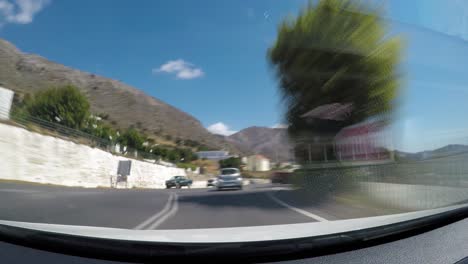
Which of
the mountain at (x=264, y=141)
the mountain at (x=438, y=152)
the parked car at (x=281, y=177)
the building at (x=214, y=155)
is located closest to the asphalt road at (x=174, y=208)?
the parked car at (x=281, y=177)

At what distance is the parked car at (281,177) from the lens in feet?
12.5

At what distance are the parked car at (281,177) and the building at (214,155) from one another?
809 mm

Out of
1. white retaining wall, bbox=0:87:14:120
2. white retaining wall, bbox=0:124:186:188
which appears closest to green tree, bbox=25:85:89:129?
white retaining wall, bbox=0:87:14:120

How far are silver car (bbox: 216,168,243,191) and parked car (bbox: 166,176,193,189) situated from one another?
98 centimetres

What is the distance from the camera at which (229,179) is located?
3.50m

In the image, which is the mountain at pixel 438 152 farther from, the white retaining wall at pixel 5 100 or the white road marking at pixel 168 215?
the white retaining wall at pixel 5 100

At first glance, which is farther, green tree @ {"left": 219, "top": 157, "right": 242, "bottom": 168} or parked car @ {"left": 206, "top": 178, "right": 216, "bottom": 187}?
parked car @ {"left": 206, "top": 178, "right": 216, "bottom": 187}

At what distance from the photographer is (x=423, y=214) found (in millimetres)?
2885

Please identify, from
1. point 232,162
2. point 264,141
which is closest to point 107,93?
point 232,162

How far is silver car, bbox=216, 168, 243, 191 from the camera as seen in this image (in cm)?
339

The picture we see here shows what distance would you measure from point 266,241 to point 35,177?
419 centimetres

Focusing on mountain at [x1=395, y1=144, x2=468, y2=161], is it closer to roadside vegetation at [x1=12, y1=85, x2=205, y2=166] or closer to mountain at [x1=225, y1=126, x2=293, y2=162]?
mountain at [x1=225, y1=126, x2=293, y2=162]

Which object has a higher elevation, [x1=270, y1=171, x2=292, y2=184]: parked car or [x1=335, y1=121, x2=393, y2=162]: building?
[x1=335, y1=121, x2=393, y2=162]: building

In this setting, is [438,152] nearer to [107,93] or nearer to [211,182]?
[211,182]
